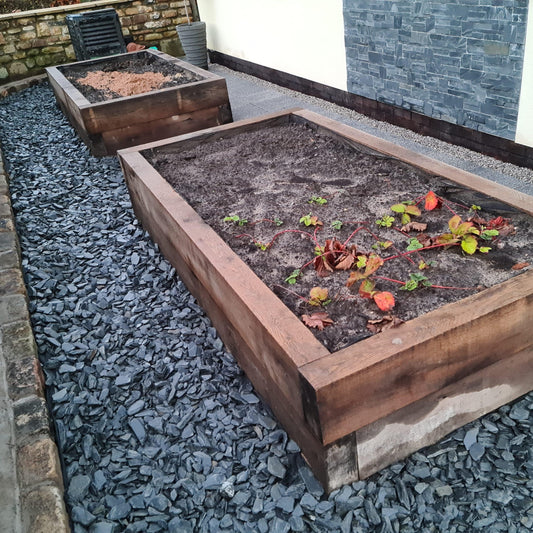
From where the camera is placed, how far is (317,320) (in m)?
1.93

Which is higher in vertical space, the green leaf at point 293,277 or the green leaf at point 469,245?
the green leaf at point 469,245

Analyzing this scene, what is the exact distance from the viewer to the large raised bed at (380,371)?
1597 mm

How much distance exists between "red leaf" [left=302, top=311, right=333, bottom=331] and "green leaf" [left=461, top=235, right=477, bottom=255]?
0.74 meters

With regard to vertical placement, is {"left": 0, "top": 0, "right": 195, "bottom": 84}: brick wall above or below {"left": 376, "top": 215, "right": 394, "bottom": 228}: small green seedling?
above

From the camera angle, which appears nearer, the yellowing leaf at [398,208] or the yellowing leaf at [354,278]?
the yellowing leaf at [354,278]

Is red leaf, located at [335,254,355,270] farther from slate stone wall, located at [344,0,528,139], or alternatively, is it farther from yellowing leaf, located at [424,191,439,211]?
slate stone wall, located at [344,0,528,139]

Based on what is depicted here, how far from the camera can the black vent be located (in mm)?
7902

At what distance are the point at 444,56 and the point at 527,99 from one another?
33.8 inches

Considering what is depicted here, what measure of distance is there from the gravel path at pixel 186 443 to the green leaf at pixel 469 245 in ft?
2.17

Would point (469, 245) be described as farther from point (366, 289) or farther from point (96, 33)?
point (96, 33)

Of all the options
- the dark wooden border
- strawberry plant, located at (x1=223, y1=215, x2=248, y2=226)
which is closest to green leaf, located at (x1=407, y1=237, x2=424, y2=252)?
strawberry plant, located at (x1=223, y1=215, x2=248, y2=226)

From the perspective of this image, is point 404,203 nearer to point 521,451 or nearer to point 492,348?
point 492,348

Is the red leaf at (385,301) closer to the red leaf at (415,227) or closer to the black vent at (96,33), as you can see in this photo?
the red leaf at (415,227)

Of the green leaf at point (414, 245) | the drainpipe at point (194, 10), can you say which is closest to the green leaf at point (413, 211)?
the green leaf at point (414, 245)
